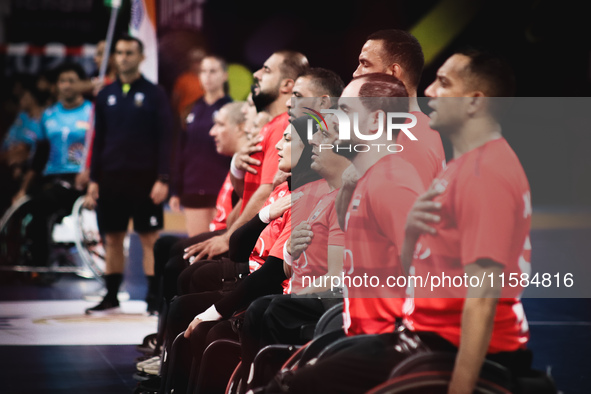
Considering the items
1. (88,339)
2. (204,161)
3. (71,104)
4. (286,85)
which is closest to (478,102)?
(286,85)

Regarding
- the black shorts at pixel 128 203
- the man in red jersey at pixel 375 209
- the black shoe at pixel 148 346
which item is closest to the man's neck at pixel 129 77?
the black shorts at pixel 128 203

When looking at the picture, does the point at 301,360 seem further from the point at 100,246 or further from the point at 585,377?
the point at 100,246

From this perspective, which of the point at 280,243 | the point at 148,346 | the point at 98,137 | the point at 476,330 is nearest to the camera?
the point at 476,330

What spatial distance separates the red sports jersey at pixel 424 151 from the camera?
2.16 m

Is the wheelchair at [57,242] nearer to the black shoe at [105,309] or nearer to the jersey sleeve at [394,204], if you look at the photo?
the black shoe at [105,309]

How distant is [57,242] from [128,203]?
1.49 m

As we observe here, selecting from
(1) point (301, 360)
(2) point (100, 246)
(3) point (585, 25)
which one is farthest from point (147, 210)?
(3) point (585, 25)

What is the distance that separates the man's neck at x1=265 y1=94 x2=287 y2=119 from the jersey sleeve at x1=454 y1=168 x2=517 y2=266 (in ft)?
6.42

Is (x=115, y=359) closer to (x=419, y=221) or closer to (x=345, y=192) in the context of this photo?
(x=345, y=192)

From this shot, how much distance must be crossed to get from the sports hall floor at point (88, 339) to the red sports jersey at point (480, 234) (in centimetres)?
221

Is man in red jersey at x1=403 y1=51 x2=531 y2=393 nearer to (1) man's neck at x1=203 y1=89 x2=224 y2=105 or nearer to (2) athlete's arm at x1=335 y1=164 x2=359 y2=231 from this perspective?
(2) athlete's arm at x1=335 y1=164 x2=359 y2=231

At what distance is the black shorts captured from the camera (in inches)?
236

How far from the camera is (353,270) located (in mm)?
2074

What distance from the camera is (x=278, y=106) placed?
367cm
